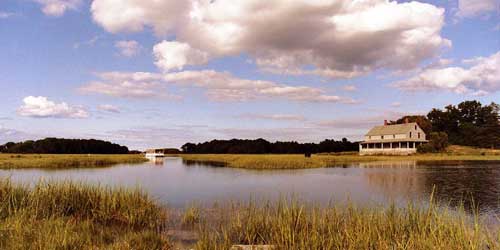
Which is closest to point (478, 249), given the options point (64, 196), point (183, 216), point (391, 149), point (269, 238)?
point (269, 238)

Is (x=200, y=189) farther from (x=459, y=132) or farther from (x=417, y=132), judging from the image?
(x=459, y=132)

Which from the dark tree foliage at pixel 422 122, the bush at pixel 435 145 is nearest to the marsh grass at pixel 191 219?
the bush at pixel 435 145

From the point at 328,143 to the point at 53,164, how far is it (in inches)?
3078

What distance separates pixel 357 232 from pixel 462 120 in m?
110

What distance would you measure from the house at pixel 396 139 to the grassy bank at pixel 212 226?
2630 inches

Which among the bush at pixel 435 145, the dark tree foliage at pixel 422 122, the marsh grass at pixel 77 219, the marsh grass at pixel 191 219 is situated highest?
the dark tree foliage at pixel 422 122

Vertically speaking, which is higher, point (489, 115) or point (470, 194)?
point (489, 115)

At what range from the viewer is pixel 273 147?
11425cm

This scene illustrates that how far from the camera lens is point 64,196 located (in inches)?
581

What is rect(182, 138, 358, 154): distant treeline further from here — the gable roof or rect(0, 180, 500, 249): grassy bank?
rect(0, 180, 500, 249): grassy bank

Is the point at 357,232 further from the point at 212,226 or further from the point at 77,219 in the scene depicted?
the point at 77,219

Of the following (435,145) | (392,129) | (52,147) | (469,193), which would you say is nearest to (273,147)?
(392,129)

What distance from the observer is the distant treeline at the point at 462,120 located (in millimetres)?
93438

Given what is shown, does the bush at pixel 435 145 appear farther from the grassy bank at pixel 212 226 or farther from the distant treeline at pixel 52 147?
the distant treeline at pixel 52 147
